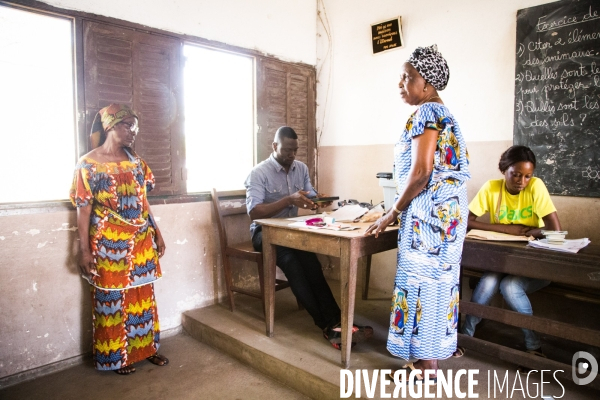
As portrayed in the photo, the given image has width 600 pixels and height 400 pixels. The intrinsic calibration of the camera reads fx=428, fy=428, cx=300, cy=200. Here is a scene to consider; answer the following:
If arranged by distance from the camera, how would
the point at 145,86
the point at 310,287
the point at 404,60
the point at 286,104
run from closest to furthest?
the point at 310,287 → the point at 145,86 → the point at 404,60 → the point at 286,104

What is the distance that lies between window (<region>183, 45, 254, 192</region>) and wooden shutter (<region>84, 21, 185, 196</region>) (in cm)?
15

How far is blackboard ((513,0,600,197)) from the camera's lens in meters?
2.84

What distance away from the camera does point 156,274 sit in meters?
2.96

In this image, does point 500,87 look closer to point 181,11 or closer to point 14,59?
→ point 181,11

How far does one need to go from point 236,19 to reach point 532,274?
3.08 metres

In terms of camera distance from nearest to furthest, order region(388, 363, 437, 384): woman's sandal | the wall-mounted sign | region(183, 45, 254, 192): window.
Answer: region(388, 363, 437, 384): woman's sandal → region(183, 45, 254, 192): window → the wall-mounted sign

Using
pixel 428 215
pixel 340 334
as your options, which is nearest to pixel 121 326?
pixel 340 334

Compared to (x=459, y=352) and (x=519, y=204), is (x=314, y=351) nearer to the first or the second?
(x=459, y=352)

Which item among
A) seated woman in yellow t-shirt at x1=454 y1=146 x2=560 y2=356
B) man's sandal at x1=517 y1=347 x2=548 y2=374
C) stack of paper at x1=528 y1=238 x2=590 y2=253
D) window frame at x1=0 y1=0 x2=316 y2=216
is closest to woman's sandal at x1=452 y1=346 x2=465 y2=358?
seated woman in yellow t-shirt at x1=454 y1=146 x2=560 y2=356

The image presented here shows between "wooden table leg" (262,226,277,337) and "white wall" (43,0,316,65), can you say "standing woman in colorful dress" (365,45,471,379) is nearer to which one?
"wooden table leg" (262,226,277,337)

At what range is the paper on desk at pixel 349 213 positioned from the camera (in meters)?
2.83

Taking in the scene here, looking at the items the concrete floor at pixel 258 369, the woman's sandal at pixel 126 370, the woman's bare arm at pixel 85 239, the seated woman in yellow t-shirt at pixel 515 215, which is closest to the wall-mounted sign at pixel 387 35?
the seated woman in yellow t-shirt at pixel 515 215

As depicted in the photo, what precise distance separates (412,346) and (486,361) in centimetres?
65

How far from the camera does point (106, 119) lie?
9.20 ft
